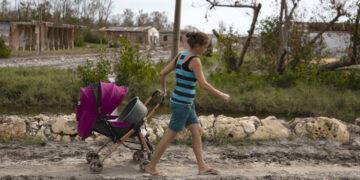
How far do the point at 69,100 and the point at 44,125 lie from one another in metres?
5.62

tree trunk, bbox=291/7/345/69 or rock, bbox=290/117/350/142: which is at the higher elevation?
tree trunk, bbox=291/7/345/69

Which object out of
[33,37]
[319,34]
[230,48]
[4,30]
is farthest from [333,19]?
[4,30]

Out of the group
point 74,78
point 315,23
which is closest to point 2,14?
point 74,78

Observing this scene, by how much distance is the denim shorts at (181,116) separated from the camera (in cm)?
448

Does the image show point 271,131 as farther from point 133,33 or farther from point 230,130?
point 133,33

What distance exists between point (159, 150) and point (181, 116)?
0.49m

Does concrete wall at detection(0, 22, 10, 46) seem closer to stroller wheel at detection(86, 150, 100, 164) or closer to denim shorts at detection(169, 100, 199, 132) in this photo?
stroller wheel at detection(86, 150, 100, 164)

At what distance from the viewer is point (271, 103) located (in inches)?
492

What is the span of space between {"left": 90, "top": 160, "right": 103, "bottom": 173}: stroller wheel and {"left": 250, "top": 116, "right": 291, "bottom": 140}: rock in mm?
2734

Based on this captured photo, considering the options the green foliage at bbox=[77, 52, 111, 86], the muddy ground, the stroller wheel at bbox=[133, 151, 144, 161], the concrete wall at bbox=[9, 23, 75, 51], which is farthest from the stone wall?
the concrete wall at bbox=[9, 23, 75, 51]

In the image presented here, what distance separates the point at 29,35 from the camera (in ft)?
103

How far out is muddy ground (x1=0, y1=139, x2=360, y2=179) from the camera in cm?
477

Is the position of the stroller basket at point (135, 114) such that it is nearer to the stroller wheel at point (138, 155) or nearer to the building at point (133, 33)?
the stroller wheel at point (138, 155)

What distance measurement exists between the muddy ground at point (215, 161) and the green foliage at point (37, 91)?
6856 millimetres
